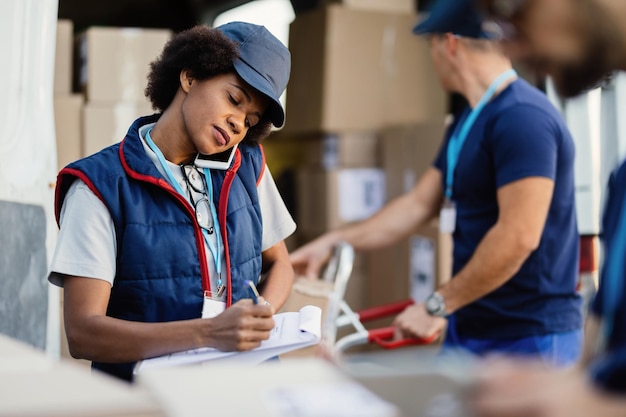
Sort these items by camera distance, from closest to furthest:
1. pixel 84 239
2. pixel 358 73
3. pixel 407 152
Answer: pixel 84 239
pixel 407 152
pixel 358 73

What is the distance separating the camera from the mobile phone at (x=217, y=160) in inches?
64.4

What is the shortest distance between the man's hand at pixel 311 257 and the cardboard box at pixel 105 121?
65cm

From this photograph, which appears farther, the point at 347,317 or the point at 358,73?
the point at 358,73

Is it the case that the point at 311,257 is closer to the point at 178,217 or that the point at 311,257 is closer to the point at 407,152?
the point at 178,217

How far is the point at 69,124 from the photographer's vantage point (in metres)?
2.62

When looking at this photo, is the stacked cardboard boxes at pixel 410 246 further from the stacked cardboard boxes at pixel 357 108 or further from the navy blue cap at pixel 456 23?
the navy blue cap at pixel 456 23

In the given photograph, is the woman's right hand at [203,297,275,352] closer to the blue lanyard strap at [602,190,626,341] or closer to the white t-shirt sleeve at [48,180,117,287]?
the white t-shirt sleeve at [48,180,117,287]

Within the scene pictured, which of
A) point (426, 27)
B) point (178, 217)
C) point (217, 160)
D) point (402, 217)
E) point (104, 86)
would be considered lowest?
point (402, 217)

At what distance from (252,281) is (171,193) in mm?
264

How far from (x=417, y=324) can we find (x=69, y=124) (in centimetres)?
125

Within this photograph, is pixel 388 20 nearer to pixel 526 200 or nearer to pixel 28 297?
pixel 526 200

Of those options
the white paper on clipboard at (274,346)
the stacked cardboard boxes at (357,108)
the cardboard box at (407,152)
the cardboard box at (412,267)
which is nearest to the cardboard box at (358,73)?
the stacked cardboard boxes at (357,108)

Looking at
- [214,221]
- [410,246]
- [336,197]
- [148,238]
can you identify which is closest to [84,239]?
[148,238]

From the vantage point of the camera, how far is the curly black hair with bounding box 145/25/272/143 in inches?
→ 62.9
